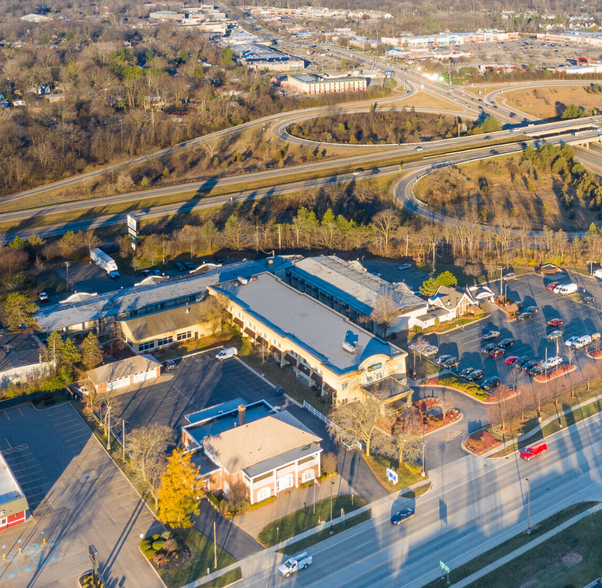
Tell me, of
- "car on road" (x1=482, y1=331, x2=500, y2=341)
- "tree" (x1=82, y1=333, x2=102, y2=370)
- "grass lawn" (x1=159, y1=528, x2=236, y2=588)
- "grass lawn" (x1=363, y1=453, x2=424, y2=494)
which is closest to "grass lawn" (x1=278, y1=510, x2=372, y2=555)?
"grass lawn" (x1=363, y1=453, x2=424, y2=494)

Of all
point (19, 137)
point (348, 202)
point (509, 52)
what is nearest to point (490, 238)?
point (348, 202)

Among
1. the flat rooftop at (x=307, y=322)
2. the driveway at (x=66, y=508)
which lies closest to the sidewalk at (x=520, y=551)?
the driveway at (x=66, y=508)

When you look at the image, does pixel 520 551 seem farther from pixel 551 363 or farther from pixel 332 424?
pixel 551 363

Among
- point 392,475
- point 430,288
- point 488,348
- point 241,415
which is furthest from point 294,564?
point 430,288

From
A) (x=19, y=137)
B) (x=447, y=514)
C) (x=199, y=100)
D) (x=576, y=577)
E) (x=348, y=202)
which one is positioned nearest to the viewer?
(x=576, y=577)

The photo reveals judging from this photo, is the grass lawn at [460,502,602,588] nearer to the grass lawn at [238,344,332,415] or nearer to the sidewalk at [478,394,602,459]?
the sidewalk at [478,394,602,459]

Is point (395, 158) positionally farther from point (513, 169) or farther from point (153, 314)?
point (153, 314)
